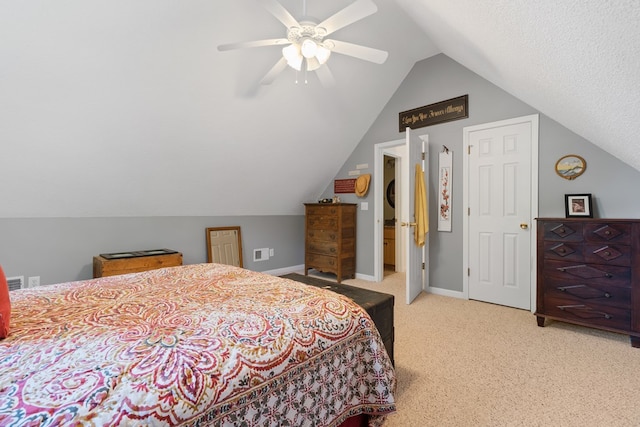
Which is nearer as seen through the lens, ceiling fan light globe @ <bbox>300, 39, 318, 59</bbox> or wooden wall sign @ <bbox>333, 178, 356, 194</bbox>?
ceiling fan light globe @ <bbox>300, 39, 318, 59</bbox>

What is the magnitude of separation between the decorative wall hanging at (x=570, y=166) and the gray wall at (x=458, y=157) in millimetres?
39

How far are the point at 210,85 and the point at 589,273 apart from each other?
3.62 meters

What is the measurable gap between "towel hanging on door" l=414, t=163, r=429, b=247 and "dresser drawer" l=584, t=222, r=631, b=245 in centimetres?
143

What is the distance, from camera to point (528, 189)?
2.98m

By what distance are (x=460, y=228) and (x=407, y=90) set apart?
1.98 metres

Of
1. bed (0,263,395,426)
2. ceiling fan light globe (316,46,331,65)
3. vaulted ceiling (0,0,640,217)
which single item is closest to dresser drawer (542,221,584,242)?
vaulted ceiling (0,0,640,217)

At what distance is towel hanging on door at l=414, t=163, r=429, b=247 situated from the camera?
341 centimetres

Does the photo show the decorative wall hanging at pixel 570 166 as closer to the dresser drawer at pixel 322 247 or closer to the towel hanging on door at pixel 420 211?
the towel hanging on door at pixel 420 211

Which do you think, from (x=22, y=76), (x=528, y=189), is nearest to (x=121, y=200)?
(x=22, y=76)

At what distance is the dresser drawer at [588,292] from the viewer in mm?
2207

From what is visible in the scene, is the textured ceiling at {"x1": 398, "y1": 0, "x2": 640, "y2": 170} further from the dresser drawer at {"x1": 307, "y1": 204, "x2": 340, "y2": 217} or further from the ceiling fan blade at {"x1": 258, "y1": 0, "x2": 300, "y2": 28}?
the dresser drawer at {"x1": 307, "y1": 204, "x2": 340, "y2": 217}

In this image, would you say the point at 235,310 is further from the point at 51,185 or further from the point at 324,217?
the point at 324,217

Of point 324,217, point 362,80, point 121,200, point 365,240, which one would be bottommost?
point 365,240

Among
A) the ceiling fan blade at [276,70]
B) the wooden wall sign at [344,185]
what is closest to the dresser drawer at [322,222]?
the wooden wall sign at [344,185]
